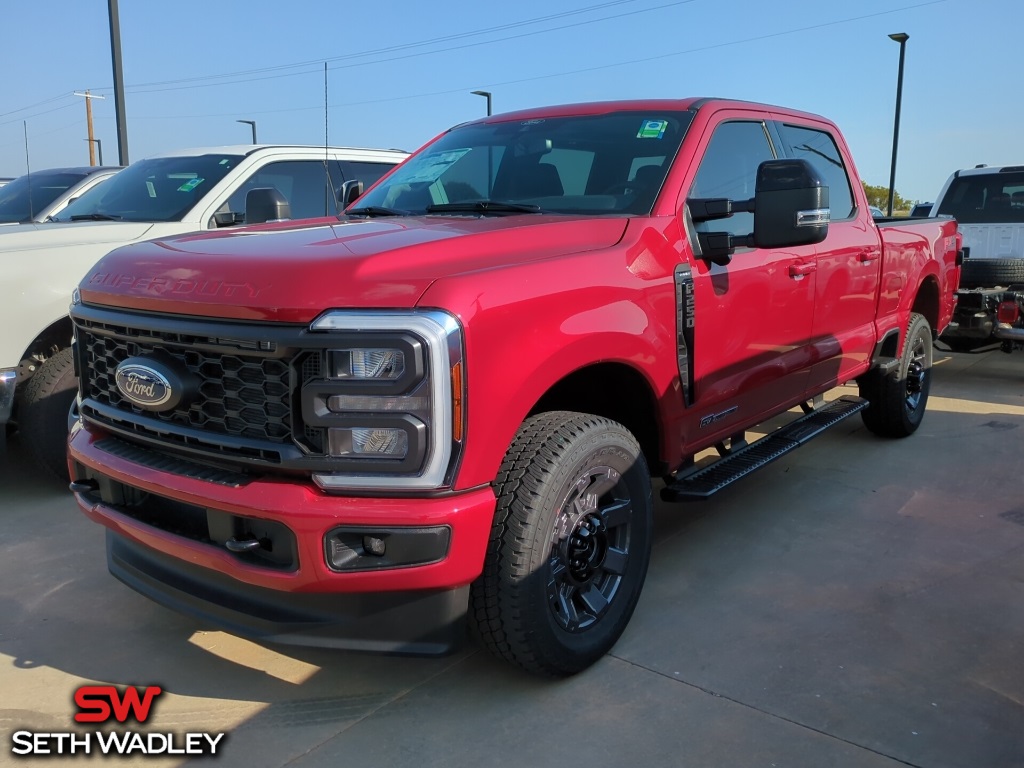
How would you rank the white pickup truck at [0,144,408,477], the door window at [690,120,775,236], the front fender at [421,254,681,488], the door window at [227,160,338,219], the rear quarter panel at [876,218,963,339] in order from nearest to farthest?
the front fender at [421,254,681,488] → the door window at [690,120,775,236] → the white pickup truck at [0,144,408,477] → the rear quarter panel at [876,218,963,339] → the door window at [227,160,338,219]

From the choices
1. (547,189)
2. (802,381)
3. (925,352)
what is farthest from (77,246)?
(925,352)

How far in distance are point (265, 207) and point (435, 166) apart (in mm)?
959

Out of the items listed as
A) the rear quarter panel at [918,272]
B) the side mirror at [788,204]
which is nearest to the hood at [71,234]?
the side mirror at [788,204]

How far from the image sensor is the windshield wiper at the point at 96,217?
5500 mm

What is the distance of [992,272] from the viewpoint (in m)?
7.48

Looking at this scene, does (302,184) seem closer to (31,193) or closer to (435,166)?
(31,193)

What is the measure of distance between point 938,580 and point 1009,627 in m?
0.44

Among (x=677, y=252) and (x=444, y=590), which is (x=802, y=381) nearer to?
(x=677, y=252)

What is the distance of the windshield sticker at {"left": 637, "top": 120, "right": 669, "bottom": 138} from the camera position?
3590 mm

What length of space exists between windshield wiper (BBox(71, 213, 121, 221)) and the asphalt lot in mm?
2038

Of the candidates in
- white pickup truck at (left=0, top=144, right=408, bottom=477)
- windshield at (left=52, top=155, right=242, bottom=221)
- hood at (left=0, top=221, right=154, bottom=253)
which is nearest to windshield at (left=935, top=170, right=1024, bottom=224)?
white pickup truck at (left=0, top=144, right=408, bottom=477)

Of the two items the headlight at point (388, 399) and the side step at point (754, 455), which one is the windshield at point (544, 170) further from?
the headlight at point (388, 399)

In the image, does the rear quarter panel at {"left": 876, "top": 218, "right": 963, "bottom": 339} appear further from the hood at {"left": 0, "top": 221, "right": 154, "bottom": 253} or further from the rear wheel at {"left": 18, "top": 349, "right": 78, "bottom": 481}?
the rear wheel at {"left": 18, "top": 349, "right": 78, "bottom": 481}

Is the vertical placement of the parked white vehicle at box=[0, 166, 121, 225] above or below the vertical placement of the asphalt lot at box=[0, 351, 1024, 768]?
above
